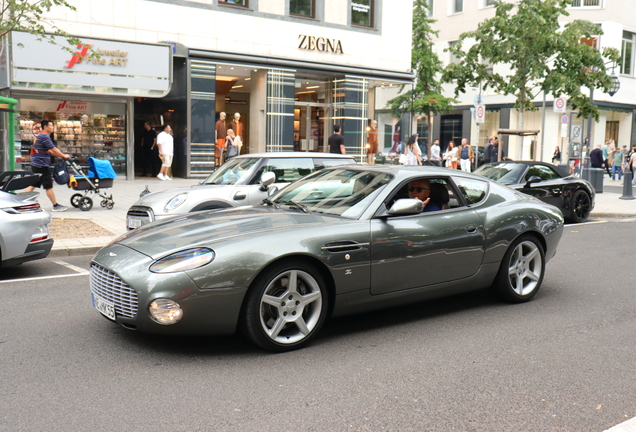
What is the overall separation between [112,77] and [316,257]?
1686cm

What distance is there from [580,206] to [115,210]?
9827 mm

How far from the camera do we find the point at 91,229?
10.7 meters

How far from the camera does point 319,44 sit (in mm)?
24188

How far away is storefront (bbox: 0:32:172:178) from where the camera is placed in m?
18.4

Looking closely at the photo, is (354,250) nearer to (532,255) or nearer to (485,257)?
(485,257)

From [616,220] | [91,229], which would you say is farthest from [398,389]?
[616,220]

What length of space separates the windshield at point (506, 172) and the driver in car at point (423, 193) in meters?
7.72

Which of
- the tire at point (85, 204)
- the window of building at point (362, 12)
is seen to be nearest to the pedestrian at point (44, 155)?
the tire at point (85, 204)

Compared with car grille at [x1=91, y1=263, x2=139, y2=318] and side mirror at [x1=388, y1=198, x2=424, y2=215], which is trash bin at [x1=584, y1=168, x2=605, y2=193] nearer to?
side mirror at [x1=388, y1=198, x2=424, y2=215]

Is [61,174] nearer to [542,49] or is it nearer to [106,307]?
[106,307]

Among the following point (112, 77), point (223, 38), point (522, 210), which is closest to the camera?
point (522, 210)

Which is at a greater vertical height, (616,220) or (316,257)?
(316,257)

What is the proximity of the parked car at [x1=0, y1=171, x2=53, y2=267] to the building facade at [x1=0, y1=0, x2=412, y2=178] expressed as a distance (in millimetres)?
11127

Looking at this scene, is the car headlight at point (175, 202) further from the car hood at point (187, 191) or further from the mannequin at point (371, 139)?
the mannequin at point (371, 139)
